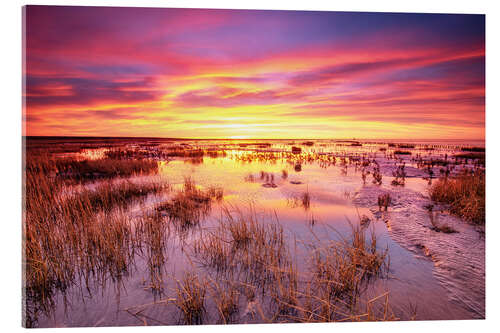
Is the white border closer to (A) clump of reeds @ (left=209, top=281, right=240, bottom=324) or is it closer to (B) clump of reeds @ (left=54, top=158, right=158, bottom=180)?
(A) clump of reeds @ (left=209, top=281, right=240, bottom=324)

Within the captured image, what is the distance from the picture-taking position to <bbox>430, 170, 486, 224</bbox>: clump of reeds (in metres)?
4.69

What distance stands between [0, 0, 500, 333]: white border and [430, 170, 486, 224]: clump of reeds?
91 centimetres

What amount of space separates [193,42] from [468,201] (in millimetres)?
7474

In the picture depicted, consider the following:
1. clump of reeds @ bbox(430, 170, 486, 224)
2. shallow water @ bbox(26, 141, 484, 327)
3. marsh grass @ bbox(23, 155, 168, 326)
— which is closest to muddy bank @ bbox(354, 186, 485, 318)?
shallow water @ bbox(26, 141, 484, 327)

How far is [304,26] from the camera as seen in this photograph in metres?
4.28

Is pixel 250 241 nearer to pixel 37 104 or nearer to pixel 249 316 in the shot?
pixel 249 316

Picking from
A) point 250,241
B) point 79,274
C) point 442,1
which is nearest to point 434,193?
point 442,1

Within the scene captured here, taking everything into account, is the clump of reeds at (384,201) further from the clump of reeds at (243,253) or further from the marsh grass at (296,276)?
the clump of reeds at (243,253)

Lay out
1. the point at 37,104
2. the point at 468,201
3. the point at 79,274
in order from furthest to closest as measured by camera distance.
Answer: the point at 468,201 < the point at 37,104 < the point at 79,274

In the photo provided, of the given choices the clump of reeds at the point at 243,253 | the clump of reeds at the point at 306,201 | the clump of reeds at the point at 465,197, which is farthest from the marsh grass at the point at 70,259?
the clump of reeds at the point at 465,197

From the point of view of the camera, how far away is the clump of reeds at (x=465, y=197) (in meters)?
4.69

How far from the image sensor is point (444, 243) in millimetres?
3961

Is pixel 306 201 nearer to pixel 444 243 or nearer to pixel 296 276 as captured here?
pixel 444 243

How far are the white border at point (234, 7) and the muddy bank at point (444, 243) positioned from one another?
243 mm
